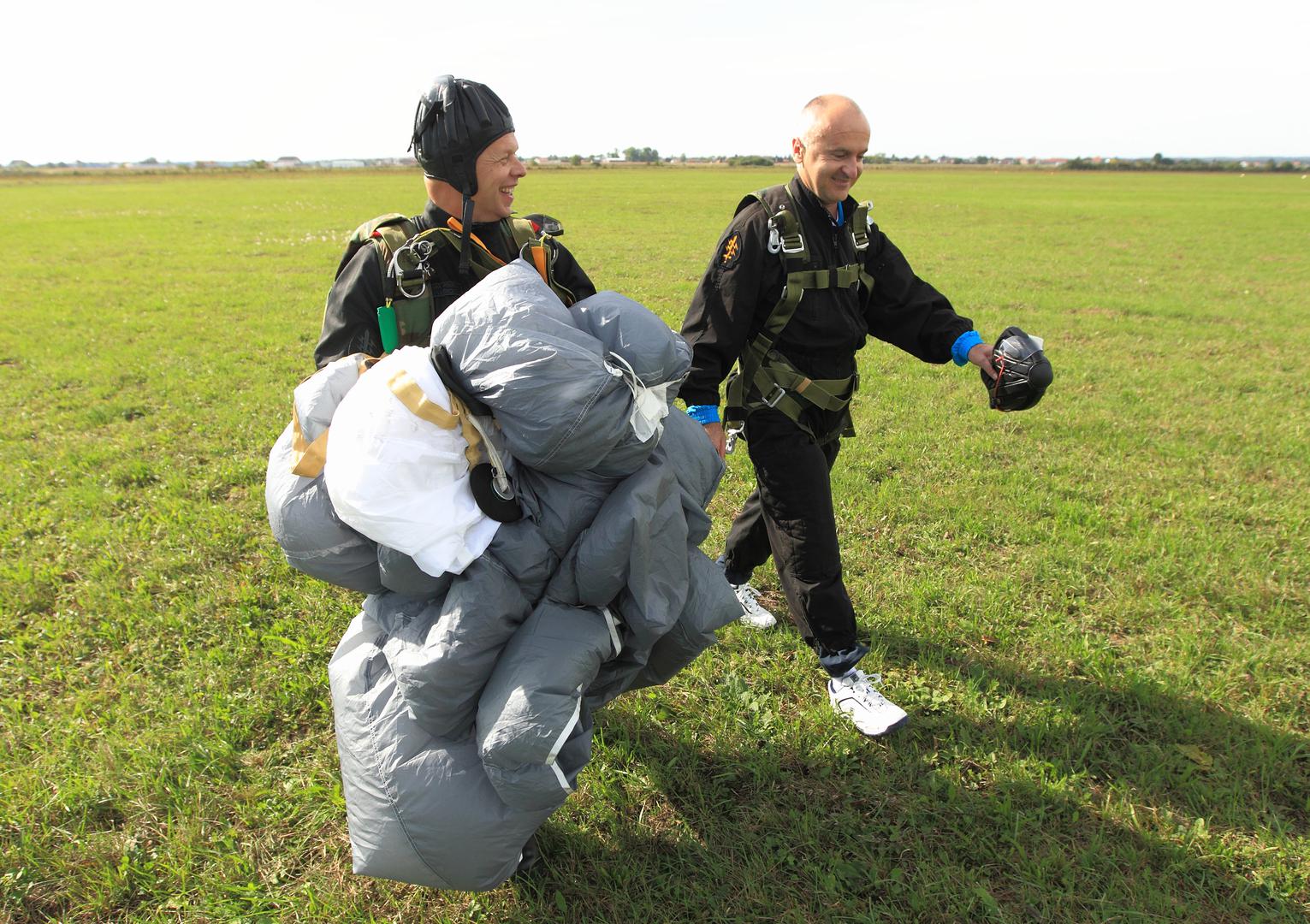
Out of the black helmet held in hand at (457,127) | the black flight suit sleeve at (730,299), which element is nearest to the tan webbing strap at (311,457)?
the black helmet held in hand at (457,127)

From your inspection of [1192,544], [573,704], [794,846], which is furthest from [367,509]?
[1192,544]

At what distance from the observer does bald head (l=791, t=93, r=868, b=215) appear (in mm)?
3076

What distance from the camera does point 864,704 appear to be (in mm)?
3416

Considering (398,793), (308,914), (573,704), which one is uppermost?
(573,704)

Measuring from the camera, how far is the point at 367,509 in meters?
1.82

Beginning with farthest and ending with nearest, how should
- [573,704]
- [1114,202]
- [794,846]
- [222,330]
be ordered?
1. [1114,202]
2. [222,330]
3. [794,846]
4. [573,704]

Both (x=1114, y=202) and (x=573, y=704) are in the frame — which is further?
(x=1114, y=202)

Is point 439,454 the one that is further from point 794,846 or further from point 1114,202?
point 1114,202

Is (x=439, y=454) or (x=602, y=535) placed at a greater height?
(x=439, y=454)

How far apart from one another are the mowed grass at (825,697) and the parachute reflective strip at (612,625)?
3.82 ft

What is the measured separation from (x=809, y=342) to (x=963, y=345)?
0.73 m

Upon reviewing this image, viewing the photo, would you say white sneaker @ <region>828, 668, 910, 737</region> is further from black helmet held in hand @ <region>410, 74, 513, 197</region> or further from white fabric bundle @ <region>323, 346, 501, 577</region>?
black helmet held in hand @ <region>410, 74, 513, 197</region>

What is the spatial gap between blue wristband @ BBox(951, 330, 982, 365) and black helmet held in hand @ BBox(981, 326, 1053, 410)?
0.68ft

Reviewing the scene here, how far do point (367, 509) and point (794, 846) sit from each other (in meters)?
2.13
